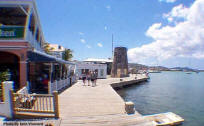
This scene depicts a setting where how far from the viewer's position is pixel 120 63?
35656 mm

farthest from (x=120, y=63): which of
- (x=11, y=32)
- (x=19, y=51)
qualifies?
(x=11, y=32)

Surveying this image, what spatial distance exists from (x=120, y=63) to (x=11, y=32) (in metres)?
29.1

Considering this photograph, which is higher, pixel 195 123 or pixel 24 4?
pixel 24 4

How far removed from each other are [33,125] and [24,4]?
9.06 m

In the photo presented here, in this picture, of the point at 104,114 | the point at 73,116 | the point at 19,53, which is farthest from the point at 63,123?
the point at 19,53

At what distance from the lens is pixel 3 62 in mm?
10297

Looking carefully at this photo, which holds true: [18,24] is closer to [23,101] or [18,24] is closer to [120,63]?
[23,101]

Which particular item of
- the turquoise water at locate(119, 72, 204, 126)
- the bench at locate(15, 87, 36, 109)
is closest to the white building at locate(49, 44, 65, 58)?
the turquoise water at locate(119, 72, 204, 126)

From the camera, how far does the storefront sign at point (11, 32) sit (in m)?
8.88

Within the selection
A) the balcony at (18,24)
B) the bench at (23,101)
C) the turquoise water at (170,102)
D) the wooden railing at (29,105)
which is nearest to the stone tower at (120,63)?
the turquoise water at (170,102)

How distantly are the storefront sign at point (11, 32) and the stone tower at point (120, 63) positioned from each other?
28027 millimetres

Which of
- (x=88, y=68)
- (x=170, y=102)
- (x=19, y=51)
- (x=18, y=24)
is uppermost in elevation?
(x=18, y=24)

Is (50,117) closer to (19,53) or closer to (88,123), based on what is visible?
(88,123)

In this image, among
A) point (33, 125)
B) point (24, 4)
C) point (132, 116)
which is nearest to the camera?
point (33, 125)
